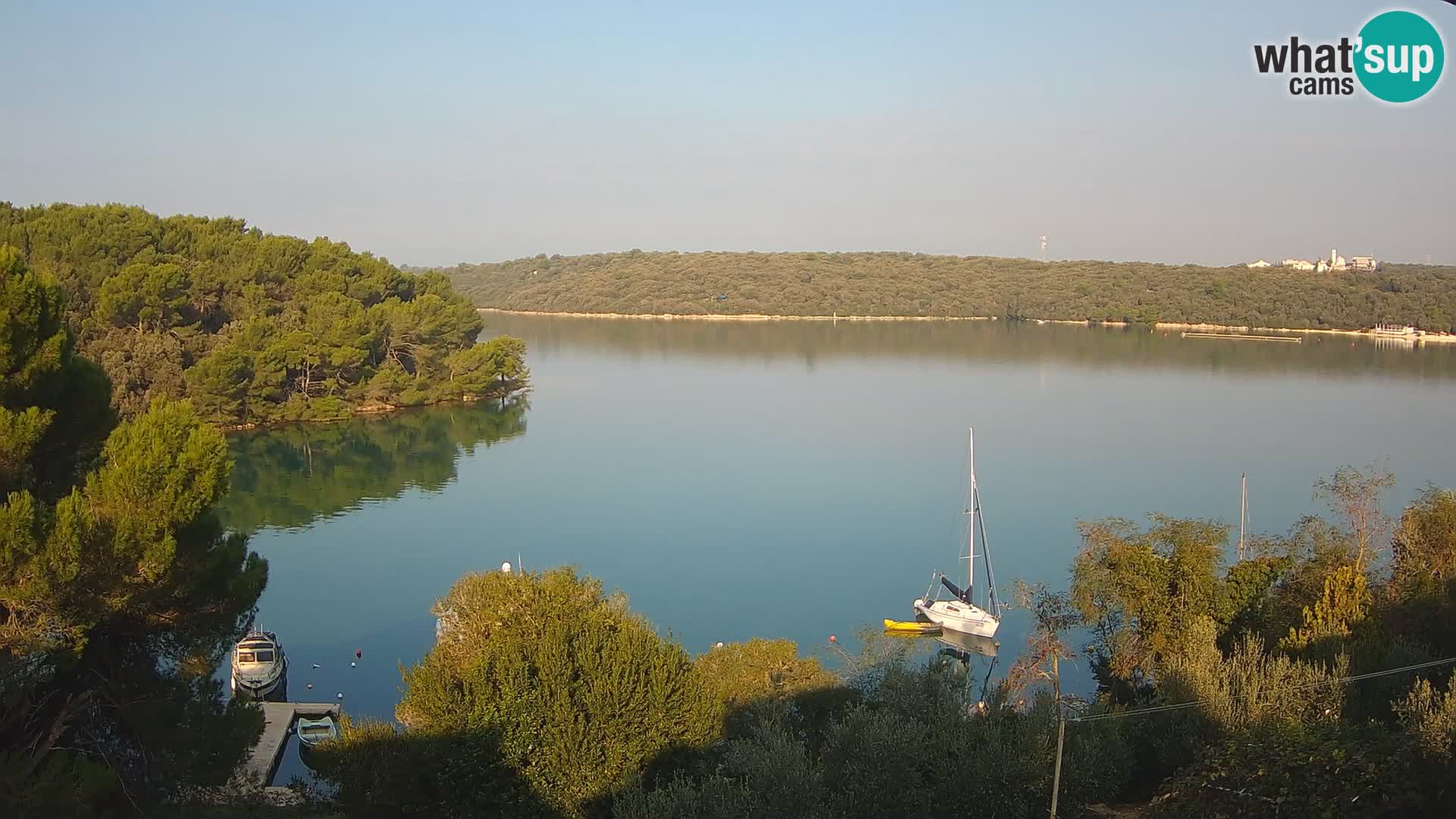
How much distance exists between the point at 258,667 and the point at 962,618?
350 inches

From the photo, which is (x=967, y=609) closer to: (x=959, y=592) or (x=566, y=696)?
(x=959, y=592)

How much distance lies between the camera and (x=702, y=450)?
3147 centimetres

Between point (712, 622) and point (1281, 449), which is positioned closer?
point (712, 622)

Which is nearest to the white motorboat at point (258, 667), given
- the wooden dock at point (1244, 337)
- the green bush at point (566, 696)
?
the green bush at point (566, 696)

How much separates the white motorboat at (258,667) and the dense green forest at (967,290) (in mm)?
65958

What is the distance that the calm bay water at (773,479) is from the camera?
17406 millimetres

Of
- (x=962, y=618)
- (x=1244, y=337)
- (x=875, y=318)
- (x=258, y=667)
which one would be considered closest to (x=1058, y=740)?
(x=962, y=618)

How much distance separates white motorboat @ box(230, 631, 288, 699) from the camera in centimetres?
1282

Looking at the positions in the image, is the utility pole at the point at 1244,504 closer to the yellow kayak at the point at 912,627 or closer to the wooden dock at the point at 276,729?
the yellow kayak at the point at 912,627

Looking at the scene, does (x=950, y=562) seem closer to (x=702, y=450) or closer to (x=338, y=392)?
(x=702, y=450)

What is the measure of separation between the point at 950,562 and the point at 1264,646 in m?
8.66

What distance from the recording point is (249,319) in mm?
33438

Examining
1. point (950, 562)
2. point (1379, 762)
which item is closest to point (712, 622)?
point (950, 562)

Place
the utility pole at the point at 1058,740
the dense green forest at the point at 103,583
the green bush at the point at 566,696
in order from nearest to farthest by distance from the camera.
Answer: the utility pole at the point at 1058,740 → the dense green forest at the point at 103,583 → the green bush at the point at 566,696
